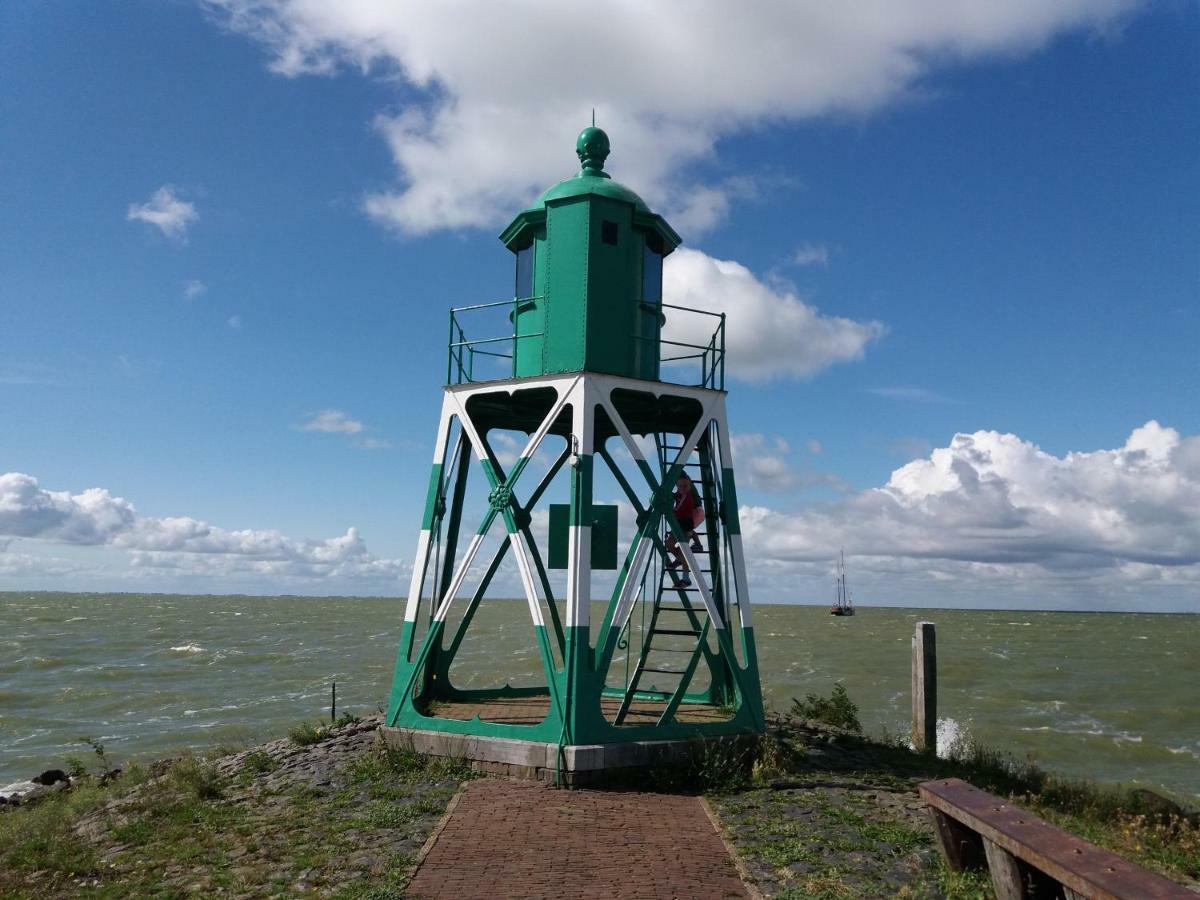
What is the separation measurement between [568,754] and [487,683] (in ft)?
85.8

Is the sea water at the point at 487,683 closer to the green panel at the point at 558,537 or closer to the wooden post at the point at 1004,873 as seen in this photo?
the green panel at the point at 558,537

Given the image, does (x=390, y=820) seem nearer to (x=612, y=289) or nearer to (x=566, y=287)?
(x=566, y=287)

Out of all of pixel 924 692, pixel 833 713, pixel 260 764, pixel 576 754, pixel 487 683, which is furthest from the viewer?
pixel 487 683

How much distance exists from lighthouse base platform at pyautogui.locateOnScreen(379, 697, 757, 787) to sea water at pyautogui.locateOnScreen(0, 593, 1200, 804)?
37.7ft

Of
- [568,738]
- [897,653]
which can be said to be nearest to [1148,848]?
[568,738]

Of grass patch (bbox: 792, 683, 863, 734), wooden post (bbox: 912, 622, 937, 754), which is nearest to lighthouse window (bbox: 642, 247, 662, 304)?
wooden post (bbox: 912, 622, 937, 754)

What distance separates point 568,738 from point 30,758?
19.8 metres

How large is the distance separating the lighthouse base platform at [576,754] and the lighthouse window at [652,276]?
6.50 m

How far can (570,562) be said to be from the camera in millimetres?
13000

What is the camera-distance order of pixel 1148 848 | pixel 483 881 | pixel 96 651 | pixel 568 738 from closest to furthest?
1. pixel 483 881
2. pixel 1148 848
3. pixel 568 738
4. pixel 96 651

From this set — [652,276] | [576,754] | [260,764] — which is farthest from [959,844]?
[260,764]

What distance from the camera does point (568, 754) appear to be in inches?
473

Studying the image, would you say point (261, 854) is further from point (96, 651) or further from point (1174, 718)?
point (96, 651)

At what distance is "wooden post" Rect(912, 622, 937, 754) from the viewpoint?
18344 mm
